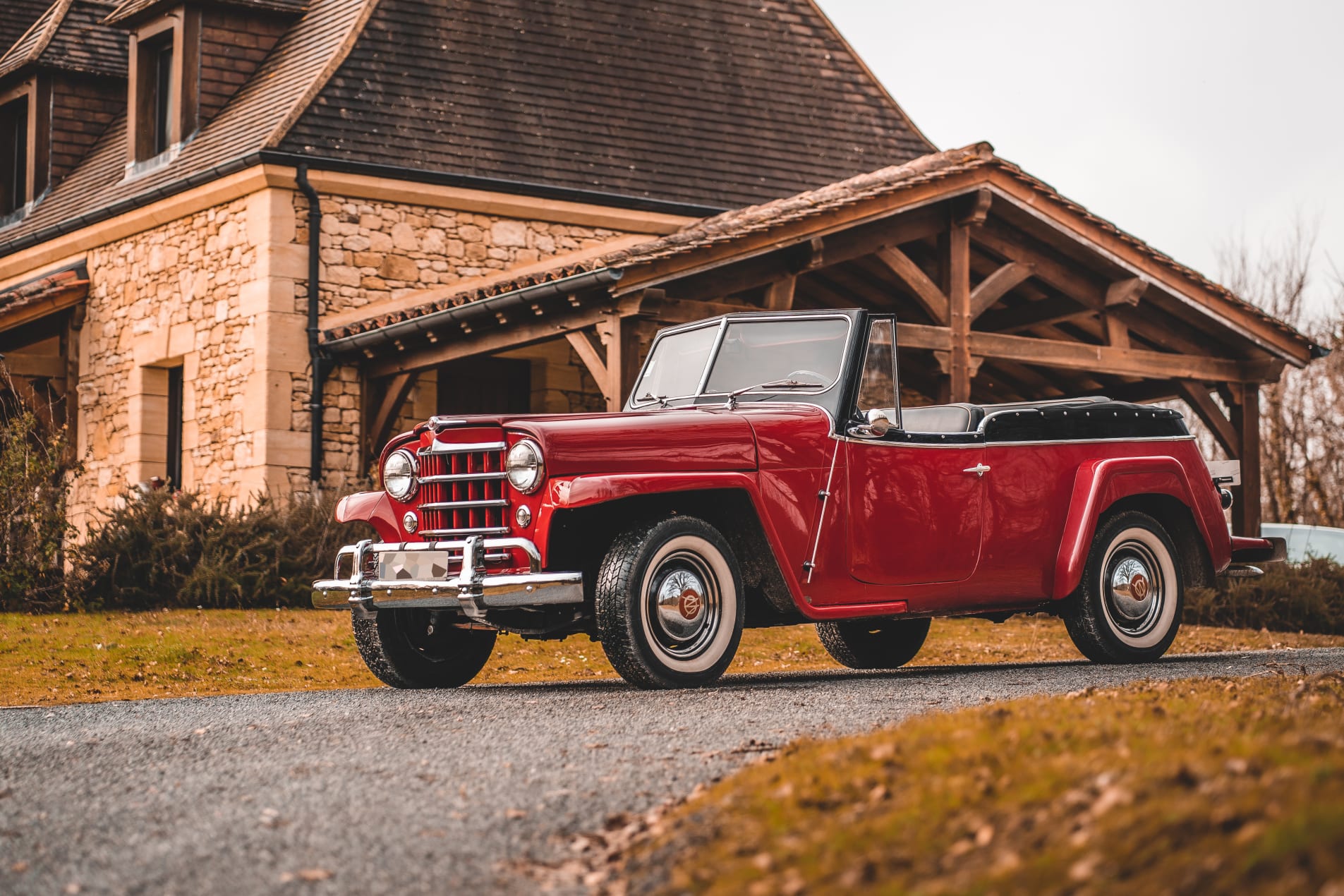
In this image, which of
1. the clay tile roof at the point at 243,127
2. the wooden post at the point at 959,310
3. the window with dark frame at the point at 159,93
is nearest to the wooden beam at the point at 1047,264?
the wooden post at the point at 959,310

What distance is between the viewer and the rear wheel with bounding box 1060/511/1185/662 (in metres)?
8.91

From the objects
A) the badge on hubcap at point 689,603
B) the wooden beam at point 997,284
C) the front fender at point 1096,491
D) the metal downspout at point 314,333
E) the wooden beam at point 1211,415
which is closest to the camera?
the badge on hubcap at point 689,603

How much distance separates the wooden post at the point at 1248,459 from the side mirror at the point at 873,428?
9.11m

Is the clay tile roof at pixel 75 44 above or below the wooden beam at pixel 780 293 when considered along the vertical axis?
above

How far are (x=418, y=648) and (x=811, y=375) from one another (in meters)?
2.48

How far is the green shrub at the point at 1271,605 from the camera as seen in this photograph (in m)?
14.9

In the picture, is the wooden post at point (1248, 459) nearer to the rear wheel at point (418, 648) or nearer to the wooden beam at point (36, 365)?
the rear wheel at point (418, 648)

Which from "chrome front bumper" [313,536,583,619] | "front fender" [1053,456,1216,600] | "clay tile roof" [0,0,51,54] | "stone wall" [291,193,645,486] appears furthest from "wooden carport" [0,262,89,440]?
"front fender" [1053,456,1216,600]

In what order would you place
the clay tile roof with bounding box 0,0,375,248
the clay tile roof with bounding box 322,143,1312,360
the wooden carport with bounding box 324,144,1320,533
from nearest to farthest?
the clay tile roof with bounding box 322,143,1312,360 → the wooden carport with bounding box 324,144,1320,533 → the clay tile roof with bounding box 0,0,375,248

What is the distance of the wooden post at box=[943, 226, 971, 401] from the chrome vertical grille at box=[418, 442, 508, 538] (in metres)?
8.20

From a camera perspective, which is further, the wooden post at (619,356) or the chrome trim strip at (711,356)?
the wooden post at (619,356)

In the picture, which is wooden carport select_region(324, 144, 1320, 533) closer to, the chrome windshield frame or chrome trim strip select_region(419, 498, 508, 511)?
the chrome windshield frame

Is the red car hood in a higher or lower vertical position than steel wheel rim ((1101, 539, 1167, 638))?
higher

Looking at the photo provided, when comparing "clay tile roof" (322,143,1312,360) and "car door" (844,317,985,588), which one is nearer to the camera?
"car door" (844,317,985,588)
